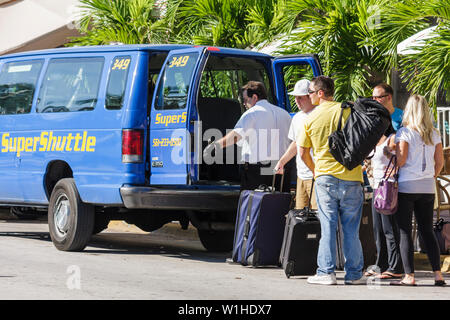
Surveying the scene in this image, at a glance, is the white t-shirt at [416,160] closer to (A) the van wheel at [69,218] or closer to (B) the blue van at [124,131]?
(B) the blue van at [124,131]

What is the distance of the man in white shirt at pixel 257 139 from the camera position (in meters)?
9.96

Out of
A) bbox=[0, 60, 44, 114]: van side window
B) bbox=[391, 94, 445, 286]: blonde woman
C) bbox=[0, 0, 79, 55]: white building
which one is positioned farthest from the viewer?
bbox=[0, 0, 79, 55]: white building

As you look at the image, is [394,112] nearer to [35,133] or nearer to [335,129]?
[335,129]

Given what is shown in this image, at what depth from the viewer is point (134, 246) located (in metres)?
12.4

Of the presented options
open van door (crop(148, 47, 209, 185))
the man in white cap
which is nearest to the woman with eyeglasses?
the man in white cap

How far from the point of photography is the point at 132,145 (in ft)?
33.7

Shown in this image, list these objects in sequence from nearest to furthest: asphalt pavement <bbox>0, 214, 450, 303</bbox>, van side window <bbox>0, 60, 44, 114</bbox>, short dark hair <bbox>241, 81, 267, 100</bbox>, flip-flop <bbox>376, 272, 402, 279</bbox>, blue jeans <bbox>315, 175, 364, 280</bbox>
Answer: asphalt pavement <bbox>0, 214, 450, 303</bbox>, blue jeans <bbox>315, 175, 364, 280</bbox>, flip-flop <bbox>376, 272, 402, 279</bbox>, short dark hair <bbox>241, 81, 267, 100</bbox>, van side window <bbox>0, 60, 44, 114</bbox>

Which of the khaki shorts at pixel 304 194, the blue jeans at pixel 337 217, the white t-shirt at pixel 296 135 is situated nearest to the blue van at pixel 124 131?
the khaki shorts at pixel 304 194

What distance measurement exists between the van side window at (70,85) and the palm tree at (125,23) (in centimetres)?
559

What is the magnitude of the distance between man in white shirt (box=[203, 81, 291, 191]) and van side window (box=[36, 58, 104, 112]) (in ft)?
5.30

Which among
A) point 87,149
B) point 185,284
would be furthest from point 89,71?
point 185,284

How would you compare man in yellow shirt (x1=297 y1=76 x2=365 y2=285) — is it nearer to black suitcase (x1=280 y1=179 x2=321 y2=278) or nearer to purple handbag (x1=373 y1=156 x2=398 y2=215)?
purple handbag (x1=373 y1=156 x2=398 y2=215)

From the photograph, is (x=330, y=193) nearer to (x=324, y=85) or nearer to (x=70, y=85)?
(x=324, y=85)

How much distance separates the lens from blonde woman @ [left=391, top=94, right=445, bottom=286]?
8773mm
